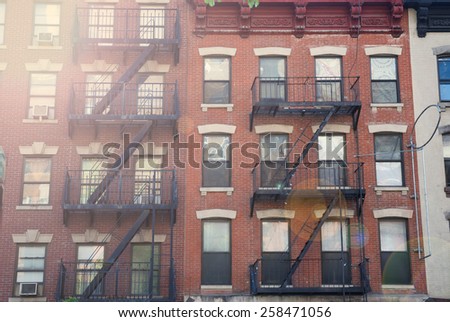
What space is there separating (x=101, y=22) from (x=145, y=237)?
7841 millimetres

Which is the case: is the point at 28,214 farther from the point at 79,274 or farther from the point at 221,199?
the point at 221,199

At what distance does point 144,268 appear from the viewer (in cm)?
2081

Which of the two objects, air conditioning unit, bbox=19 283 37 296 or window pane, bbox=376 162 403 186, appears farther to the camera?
window pane, bbox=376 162 403 186

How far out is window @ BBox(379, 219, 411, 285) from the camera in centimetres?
2095

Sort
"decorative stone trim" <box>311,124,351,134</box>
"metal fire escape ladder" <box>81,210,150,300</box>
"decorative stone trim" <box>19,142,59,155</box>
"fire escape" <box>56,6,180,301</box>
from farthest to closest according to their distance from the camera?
"decorative stone trim" <box>311,124,351,134</box> → "decorative stone trim" <box>19,142,59,155</box> → "fire escape" <box>56,6,180,301</box> → "metal fire escape ladder" <box>81,210,150,300</box>

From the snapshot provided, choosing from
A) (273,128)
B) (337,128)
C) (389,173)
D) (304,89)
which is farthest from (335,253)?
(304,89)

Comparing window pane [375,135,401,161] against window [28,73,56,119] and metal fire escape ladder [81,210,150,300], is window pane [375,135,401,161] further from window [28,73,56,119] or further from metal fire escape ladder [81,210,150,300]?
window [28,73,56,119]

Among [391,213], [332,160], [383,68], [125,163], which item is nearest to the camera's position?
[391,213]

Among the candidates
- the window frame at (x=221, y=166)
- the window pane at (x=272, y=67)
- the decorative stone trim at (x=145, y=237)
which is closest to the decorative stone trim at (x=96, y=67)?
the window frame at (x=221, y=166)

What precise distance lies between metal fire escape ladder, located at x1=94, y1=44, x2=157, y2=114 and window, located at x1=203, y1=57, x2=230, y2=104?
6.73 feet

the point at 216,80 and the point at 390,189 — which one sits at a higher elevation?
the point at 216,80

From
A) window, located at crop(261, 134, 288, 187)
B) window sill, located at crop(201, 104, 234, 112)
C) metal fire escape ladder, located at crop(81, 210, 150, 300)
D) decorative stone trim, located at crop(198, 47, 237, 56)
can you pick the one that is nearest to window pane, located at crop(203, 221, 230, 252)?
window, located at crop(261, 134, 288, 187)

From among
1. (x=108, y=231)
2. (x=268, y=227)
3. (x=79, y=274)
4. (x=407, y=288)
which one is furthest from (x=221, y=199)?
(x=407, y=288)

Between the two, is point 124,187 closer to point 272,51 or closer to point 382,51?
point 272,51
